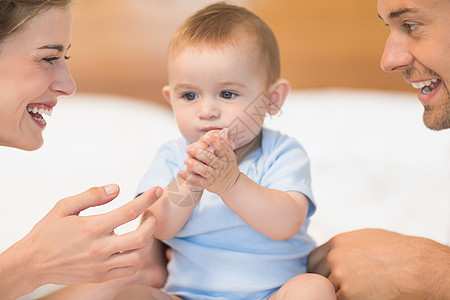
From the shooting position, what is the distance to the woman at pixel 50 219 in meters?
1.06

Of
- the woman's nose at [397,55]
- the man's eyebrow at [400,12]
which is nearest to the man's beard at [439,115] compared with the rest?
the woman's nose at [397,55]

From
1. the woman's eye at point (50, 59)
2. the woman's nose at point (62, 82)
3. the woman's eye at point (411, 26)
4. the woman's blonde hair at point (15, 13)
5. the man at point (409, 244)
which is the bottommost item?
the man at point (409, 244)

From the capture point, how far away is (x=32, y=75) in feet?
4.07

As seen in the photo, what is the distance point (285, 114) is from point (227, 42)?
135cm

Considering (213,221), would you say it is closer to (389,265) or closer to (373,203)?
(389,265)

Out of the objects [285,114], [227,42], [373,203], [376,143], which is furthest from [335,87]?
[227,42]

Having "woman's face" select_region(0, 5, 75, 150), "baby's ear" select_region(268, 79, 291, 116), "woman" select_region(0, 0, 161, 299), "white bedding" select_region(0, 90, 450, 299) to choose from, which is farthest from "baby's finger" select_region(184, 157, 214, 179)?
"white bedding" select_region(0, 90, 450, 299)

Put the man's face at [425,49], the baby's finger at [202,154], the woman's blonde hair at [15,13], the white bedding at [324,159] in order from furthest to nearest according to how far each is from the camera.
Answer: the white bedding at [324,159] < the man's face at [425,49] < the woman's blonde hair at [15,13] < the baby's finger at [202,154]

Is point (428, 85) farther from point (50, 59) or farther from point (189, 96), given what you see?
point (50, 59)

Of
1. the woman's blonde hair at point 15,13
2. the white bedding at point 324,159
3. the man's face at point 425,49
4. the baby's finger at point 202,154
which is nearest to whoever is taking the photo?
the baby's finger at point 202,154

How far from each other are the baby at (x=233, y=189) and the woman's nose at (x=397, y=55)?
0.92 feet

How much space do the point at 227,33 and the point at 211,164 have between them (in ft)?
1.12

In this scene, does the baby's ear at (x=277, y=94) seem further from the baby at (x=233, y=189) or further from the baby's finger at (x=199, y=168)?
the baby's finger at (x=199, y=168)

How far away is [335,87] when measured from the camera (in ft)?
9.41
